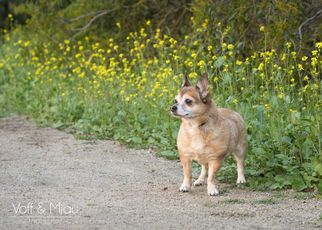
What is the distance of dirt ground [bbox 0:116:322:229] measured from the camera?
6.20 metres

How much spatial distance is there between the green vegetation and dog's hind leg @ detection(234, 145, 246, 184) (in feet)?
0.45

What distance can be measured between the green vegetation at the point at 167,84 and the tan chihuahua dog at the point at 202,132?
575 mm

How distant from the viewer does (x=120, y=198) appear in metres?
7.11

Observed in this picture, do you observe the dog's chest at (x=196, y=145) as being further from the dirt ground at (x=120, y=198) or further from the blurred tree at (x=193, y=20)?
the blurred tree at (x=193, y=20)

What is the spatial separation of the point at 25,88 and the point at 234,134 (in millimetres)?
6955

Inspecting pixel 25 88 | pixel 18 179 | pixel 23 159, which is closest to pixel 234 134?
pixel 18 179

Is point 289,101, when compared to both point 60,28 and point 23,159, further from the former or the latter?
point 60,28

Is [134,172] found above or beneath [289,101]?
beneath

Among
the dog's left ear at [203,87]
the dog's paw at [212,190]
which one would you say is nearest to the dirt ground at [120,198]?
the dog's paw at [212,190]

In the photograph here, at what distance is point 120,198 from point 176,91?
324 centimetres

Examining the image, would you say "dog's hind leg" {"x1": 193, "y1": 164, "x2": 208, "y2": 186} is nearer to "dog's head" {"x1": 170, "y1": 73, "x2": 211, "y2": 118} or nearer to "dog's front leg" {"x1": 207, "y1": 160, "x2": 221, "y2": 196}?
"dog's front leg" {"x1": 207, "y1": 160, "x2": 221, "y2": 196}

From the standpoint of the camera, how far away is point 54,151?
973cm

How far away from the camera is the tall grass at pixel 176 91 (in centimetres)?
790

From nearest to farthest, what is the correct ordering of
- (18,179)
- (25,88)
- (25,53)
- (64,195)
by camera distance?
1. (64,195)
2. (18,179)
3. (25,88)
4. (25,53)
